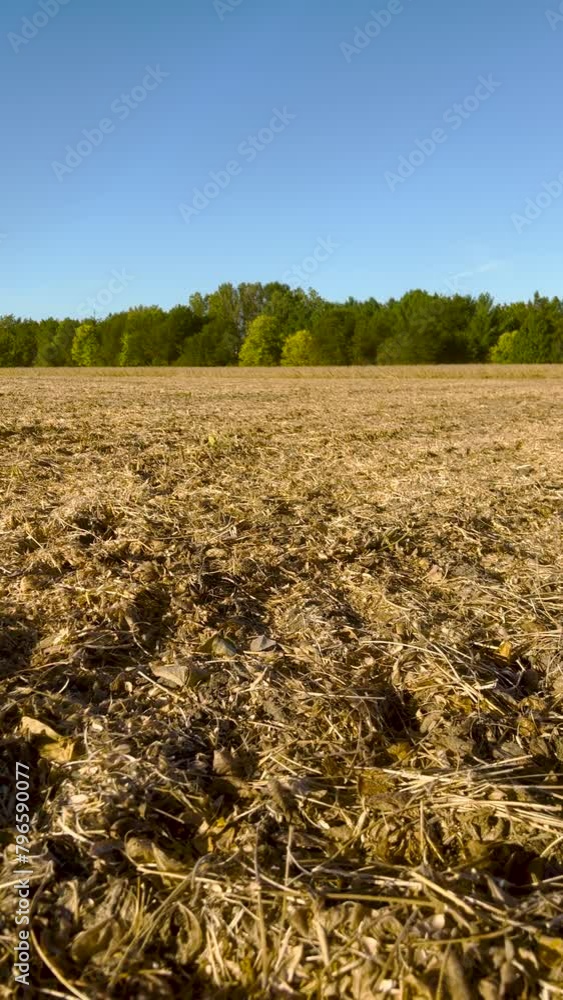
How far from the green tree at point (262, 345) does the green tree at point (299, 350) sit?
2446mm

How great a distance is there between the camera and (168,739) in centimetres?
212

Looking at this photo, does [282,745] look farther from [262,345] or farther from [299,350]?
[262,345]

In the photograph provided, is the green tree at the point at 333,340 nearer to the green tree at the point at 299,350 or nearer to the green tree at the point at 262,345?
the green tree at the point at 299,350

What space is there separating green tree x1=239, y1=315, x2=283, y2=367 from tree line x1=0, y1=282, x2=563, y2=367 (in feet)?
0.35

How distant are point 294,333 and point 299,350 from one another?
620 centimetres

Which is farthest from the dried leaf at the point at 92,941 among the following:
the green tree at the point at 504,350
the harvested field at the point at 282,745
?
the green tree at the point at 504,350

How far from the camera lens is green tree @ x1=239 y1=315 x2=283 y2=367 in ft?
216

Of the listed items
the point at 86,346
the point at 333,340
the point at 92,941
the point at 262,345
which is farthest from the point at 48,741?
the point at 86,346

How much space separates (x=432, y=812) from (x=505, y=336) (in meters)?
64.3

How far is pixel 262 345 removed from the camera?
66.1 m

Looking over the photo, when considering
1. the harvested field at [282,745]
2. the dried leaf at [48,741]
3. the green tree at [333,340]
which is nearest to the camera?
the harvested field at [282,745]

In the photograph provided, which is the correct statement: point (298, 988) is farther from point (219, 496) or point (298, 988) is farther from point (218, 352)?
point (218, 352)

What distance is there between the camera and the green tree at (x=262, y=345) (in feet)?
216

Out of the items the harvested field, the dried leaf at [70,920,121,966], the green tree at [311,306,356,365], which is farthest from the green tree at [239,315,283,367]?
the dried leaf at [70,920,121,966]
